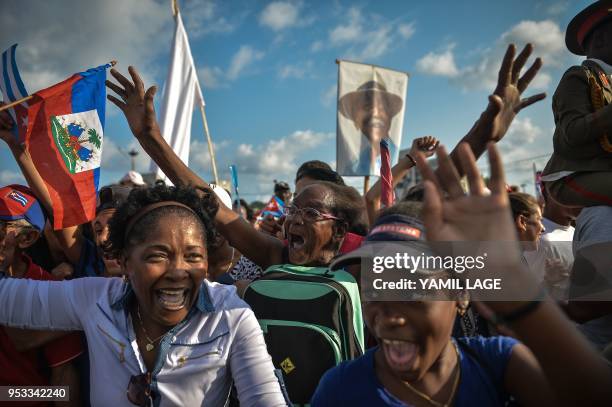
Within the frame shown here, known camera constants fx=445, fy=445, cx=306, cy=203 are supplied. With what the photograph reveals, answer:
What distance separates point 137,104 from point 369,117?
167 inches

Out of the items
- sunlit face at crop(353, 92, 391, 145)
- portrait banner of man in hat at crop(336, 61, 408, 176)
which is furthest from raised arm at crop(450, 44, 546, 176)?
sunlit face at crop(353, 92, 391, 145)

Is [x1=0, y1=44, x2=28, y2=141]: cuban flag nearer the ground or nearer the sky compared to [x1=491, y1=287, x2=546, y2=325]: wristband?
nearer the sky

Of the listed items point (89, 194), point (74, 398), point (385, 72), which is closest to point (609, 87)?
point (74, 398)

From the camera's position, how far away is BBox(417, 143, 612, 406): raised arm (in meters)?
1.08

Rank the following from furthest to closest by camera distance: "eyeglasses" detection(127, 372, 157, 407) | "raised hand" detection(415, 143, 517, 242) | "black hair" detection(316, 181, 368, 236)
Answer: "black hair" detection(316, 181, 368, 236)
"eyeglasses" detection(127, 372, 157, 407)
"raised hand" detection(415, 143, 517, 242)

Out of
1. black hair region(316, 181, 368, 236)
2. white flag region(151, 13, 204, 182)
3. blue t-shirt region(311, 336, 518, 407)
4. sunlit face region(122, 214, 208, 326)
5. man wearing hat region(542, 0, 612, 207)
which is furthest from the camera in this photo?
white flag region(151, 13, 204, 182)

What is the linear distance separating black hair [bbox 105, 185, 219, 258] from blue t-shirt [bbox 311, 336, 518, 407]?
876 millimetres

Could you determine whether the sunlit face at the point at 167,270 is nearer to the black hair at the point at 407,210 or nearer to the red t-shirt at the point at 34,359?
the red t-shirt at the point at 34,359

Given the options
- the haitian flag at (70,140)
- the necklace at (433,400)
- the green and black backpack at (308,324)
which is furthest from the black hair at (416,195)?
the haitian flag at (70,140)

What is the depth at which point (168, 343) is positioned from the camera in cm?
182

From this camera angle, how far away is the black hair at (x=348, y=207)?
2.81m

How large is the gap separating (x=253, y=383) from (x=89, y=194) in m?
2.22

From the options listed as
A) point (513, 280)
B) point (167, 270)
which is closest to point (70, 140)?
point (167, 270)

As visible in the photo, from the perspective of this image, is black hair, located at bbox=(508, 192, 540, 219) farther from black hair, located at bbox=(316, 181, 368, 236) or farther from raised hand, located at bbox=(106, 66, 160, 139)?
raised hand, located at bbox=(106, 66, 160, 139)
